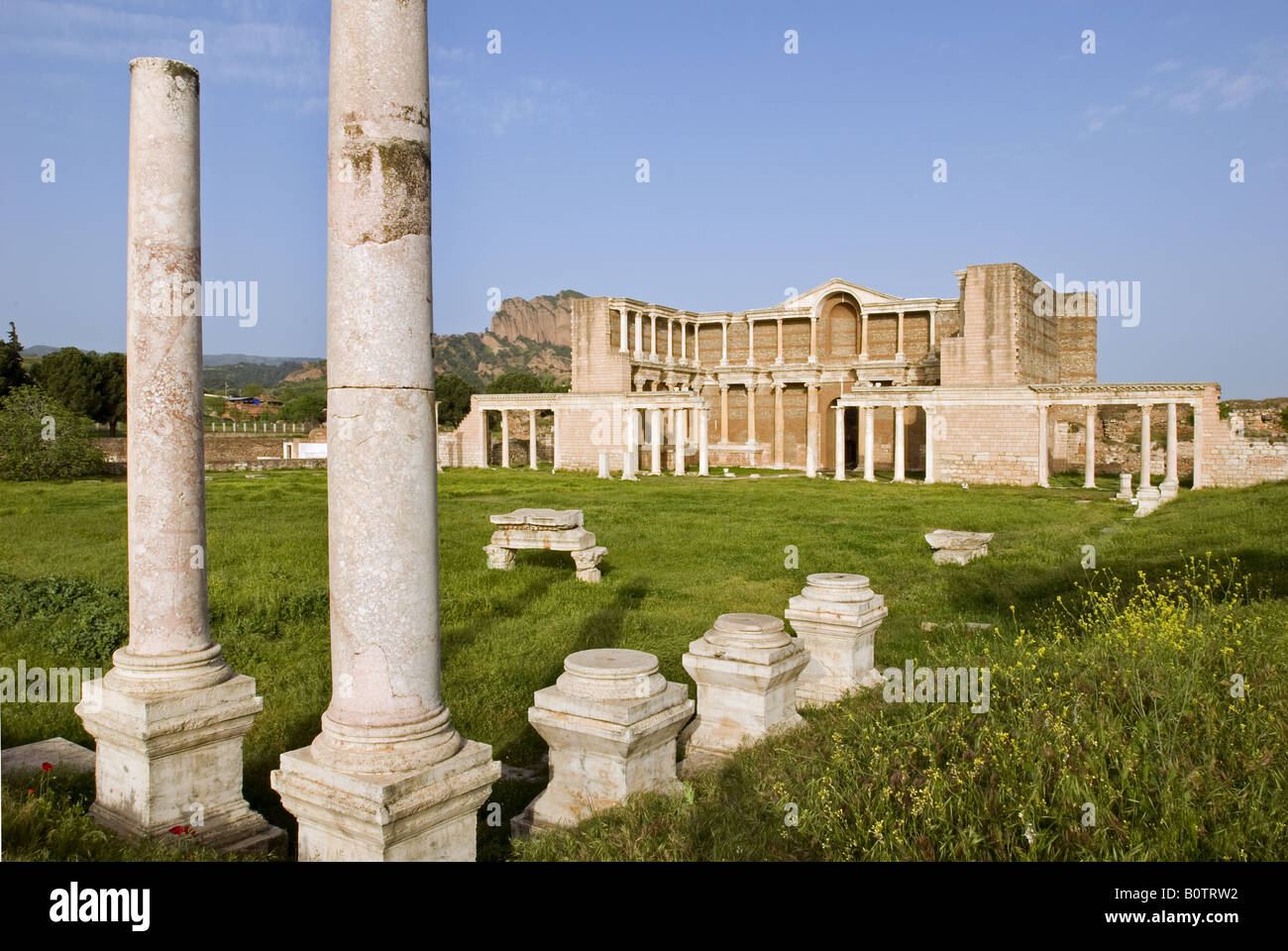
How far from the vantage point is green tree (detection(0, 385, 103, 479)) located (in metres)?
31.4

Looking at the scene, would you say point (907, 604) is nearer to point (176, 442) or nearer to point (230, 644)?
point (230, 644)

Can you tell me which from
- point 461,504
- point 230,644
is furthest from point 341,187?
point 461,504

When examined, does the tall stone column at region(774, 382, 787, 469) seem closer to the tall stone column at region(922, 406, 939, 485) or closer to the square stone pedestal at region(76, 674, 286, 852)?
the tall stone column at region(922, 406, 939, 485)

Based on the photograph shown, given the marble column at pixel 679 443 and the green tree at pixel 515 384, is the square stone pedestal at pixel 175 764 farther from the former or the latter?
the green tree at pixel 515 384

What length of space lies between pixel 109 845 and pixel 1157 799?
15.5 ft

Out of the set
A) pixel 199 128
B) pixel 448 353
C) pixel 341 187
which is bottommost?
pixel 341 187

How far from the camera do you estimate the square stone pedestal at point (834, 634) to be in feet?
23.5

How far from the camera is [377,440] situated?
386 cm

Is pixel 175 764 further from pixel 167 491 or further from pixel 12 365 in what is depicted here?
pixel 12 365

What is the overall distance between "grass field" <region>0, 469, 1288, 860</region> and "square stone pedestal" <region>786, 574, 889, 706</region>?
2.23ft

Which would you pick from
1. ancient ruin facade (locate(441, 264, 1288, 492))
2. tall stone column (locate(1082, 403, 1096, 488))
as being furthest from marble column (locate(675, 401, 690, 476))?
tall stone column (locate(1082, 403, 1096, 488))

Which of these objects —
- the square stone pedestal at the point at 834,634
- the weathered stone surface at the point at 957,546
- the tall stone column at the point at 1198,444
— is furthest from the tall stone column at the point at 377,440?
the tall stone column at the point at 1198,444

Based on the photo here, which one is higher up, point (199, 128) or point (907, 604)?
point (199, 128)

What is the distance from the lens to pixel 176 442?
517 centimetres
